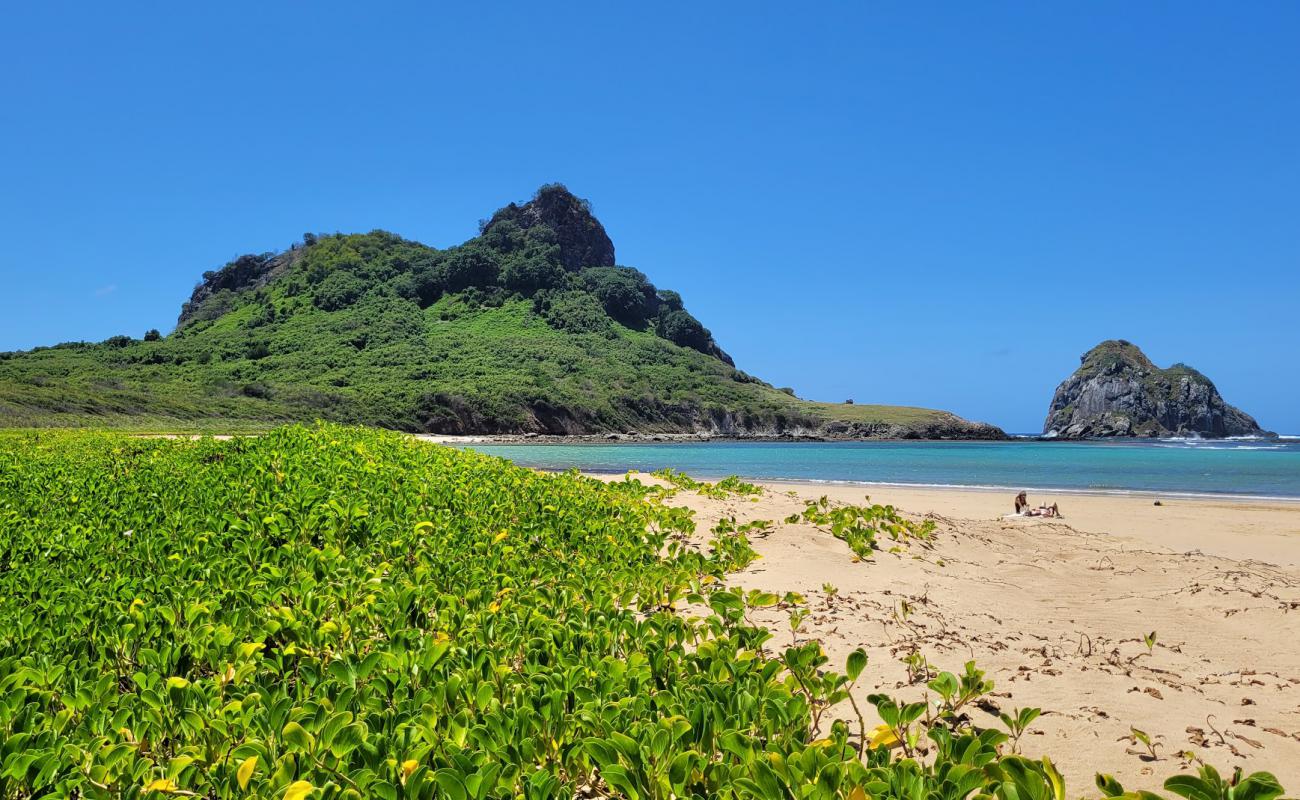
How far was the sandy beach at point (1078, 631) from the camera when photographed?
295cm

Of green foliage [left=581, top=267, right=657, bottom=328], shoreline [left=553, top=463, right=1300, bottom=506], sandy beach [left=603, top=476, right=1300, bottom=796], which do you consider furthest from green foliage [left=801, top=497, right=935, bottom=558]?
green foliage [left=581, top=267, right=657, bottom=328]

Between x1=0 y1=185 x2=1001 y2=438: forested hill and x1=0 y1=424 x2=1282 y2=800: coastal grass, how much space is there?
4187 cm

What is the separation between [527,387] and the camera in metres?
84.1

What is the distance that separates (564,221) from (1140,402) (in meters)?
102

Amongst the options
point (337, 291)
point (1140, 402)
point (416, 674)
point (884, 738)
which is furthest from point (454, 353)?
point (1140, 402)

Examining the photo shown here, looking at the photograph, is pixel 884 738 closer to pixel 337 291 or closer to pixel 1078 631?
pixel 1078 631

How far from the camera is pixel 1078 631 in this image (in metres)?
4.73

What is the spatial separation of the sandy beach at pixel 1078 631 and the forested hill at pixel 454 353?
4319 centimetres

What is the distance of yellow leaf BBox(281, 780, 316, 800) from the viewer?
6.01ft

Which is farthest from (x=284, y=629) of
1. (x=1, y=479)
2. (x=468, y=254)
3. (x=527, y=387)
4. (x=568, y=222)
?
(x=568, y=222)

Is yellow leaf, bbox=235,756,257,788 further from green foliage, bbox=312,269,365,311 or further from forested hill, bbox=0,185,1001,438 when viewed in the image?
green foliage, bbox=312,269,365,311

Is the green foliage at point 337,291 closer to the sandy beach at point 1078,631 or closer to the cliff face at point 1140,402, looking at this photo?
the sandy beach at point 1078,631

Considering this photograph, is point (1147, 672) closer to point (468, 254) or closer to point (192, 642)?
point (192, 642)

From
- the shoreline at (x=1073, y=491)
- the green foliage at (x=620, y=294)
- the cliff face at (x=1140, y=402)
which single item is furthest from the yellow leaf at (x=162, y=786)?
the cliff face at (x=1140, y=402)
